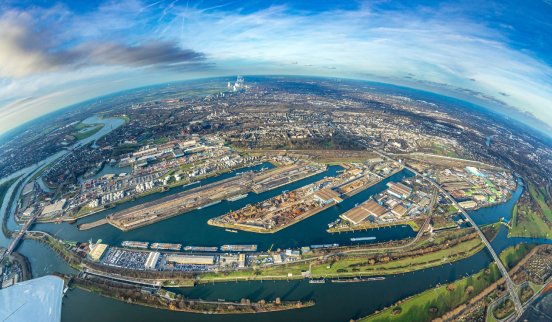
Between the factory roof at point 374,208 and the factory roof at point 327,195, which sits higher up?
the factory roof at point 327,195

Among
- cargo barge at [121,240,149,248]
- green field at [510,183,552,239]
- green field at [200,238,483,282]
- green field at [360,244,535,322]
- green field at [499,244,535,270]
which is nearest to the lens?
green field at [360,244,535,322]

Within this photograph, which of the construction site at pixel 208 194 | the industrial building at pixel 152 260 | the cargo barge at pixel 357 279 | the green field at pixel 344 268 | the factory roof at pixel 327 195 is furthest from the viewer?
the factory roof at pixel 327 195

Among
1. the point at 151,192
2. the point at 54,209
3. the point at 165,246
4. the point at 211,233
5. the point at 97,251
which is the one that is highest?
the point at 54,209

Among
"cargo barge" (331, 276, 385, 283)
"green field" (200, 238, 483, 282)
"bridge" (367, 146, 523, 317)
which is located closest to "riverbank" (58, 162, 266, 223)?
"green field" (200, 238, 483, 282)

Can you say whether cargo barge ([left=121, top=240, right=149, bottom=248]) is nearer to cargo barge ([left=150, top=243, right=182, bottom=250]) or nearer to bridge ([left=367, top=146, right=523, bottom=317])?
cargo barge ([left=150, top=243, right=182, bottom=250])

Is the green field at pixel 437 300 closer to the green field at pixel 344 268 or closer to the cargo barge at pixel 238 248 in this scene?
the green field at pixel 344 268

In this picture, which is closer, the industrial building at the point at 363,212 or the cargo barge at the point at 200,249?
the cargo barge at the point at 200,249

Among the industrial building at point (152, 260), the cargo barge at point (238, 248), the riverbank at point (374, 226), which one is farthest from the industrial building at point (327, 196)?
the industrial building at point (152, 260)

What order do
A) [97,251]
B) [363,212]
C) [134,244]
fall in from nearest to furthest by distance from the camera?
[97,251] → [134,244] → [363,212]

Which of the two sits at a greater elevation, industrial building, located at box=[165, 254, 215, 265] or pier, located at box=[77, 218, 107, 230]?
pier, located at box=[77, 218, 107, 230]

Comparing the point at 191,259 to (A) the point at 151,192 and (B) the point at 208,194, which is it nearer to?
(B) the point at 208,194

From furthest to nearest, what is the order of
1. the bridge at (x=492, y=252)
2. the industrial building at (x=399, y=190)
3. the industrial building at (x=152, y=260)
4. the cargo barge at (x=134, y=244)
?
the industrial building at (x=399, y=190) < the cargo barge at (x=134, y=244) < the industrial building at (x=152, y=260) < the bridge at (x=492, y=252)

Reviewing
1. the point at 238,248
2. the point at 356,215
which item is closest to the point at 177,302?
the point at 238,248
